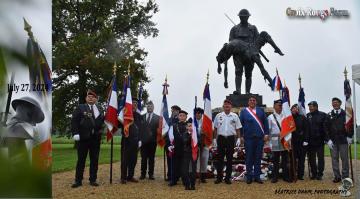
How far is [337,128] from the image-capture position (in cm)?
897

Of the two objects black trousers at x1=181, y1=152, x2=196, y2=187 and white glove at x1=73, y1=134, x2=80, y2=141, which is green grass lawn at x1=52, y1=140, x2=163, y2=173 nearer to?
white glove at x1=73, y1=134, x2=80, y2=141

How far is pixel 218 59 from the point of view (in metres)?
11.0

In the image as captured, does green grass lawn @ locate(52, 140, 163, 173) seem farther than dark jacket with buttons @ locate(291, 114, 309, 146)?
Yes

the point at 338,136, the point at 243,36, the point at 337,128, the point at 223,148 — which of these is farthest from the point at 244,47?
the point at 338,136

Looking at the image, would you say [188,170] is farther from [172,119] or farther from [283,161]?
[283,161]

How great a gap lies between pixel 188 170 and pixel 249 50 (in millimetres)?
3804

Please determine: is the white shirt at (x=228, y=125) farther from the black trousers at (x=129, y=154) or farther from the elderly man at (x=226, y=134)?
the black trousers at (x=129, y=154)

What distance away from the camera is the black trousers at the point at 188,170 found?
8047mm

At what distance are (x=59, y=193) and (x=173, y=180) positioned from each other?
219 centimetres

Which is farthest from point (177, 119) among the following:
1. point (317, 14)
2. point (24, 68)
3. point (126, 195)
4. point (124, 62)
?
point (124, 62)

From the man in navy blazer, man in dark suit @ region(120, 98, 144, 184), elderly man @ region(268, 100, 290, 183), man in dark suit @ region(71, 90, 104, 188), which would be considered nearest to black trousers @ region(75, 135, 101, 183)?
man in dark suit @ region(71, 90, 104, 188)

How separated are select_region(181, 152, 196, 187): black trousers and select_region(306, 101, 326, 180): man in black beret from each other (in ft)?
9.37

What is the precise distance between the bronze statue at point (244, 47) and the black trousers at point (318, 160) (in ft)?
6.37

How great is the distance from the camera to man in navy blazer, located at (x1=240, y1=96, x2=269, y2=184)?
8.80m
